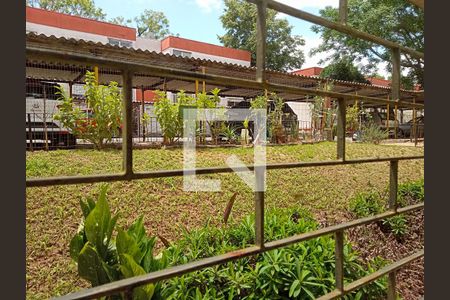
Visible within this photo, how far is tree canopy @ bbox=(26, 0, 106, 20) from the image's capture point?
2534cm

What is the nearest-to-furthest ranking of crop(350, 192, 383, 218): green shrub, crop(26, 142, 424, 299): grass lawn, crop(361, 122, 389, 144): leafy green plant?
crop(26, 142, 424, 299): grass lawn, crop(350, 192, 383, 218): green shrub, crop(361, 122, 389, 144): leafy green plant

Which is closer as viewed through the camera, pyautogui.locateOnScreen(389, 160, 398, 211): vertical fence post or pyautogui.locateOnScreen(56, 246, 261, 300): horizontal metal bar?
pyautogui.locateOnScreen(56, 246, 261, 300): horizontal metal bar

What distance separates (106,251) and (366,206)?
121 inches

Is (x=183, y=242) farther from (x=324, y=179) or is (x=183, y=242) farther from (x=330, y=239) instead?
(x=324, y=179)

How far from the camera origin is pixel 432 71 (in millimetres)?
1350

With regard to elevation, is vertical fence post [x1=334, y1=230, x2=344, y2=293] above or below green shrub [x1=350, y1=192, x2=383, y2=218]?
above

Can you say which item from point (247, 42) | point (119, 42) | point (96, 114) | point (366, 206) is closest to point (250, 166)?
point (366, 206)

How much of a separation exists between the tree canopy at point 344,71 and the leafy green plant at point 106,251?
19.6 meters

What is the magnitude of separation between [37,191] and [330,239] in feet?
10.0

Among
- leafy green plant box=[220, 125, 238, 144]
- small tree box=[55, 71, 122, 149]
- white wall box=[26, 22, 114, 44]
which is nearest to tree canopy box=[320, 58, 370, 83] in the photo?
white wall box=[26, 22, 114, 44]

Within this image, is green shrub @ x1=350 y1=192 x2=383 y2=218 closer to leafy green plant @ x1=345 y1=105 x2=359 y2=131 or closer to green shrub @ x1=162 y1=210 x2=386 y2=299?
green shrub @ x1=162 y1=210 x2=386 y2=299

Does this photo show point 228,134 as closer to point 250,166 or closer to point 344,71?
point 250,166

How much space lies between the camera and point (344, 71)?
20.0m

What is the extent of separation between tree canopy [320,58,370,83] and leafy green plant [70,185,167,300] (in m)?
19.6
